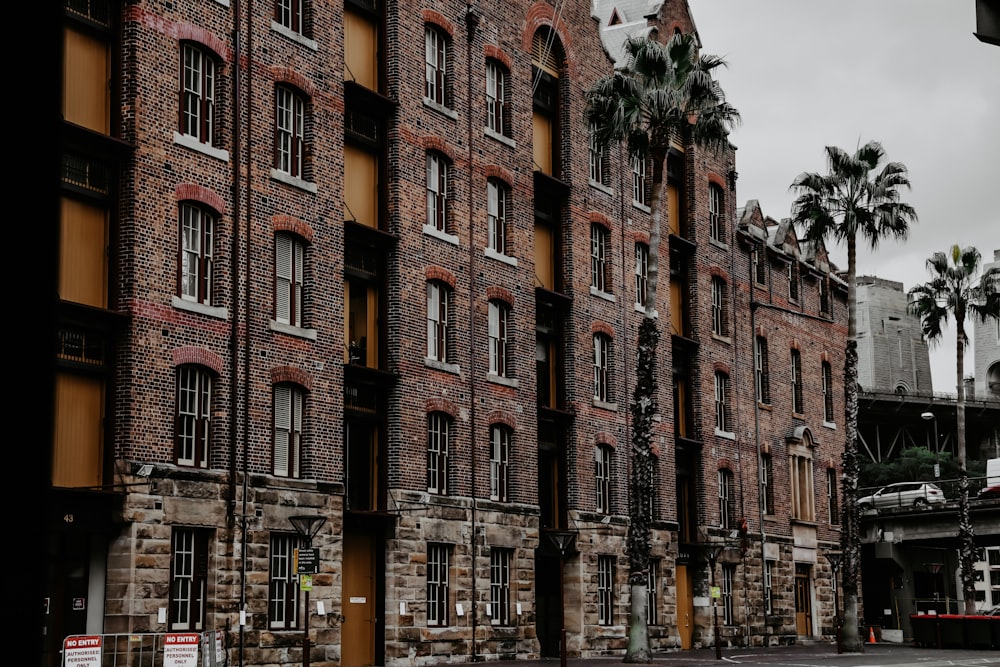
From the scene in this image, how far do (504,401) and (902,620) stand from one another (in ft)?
109

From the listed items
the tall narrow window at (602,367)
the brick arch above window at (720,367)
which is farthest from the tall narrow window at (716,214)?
the tall narrow window at (602,367)

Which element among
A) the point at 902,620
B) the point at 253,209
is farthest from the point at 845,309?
the point at 253,209

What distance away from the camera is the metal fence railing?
18906mm

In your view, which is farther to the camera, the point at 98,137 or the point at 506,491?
the point at 506,491

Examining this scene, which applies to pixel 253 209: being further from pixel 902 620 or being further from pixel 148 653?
pixel 902 620

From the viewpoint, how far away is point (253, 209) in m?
29.0

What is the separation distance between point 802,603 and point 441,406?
87.5ft

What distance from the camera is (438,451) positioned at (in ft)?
114

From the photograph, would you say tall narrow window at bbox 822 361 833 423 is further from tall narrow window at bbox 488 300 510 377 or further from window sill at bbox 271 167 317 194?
window sill at bbox 271 167 317 194

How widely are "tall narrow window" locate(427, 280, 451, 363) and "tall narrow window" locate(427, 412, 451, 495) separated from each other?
5.17 feet

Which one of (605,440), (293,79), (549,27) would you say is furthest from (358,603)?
(549,27)

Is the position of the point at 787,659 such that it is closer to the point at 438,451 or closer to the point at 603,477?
the point at 603,477

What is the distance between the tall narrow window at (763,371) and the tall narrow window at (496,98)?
62.0 feet

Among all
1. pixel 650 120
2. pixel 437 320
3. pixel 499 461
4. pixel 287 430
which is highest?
pixel 650 120
